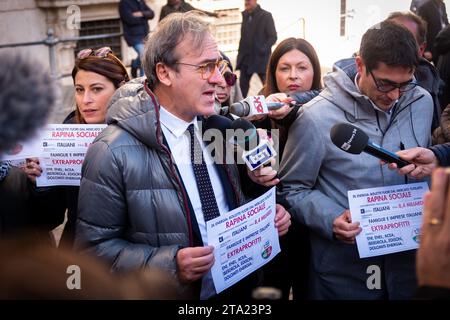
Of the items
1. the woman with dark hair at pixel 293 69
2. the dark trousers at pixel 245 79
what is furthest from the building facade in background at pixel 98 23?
the woman with dark hair at pixel 293 69

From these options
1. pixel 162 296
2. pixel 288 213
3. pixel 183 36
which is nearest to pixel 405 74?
pixel 288 213

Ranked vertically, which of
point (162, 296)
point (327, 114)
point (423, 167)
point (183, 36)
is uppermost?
point (183, 36)

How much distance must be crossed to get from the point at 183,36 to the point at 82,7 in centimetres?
1004

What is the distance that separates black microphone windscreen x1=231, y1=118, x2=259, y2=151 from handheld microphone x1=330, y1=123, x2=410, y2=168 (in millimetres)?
334

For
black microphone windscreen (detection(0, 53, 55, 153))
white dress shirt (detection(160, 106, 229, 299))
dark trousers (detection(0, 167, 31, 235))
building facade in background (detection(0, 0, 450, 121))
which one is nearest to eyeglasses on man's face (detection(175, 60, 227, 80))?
white dress shirt (detection(160, 106, 229, 299))

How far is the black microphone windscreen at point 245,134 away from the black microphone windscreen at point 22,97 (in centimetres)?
135

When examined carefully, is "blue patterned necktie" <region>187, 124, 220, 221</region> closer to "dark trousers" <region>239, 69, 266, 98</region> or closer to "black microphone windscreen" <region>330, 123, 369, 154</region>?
"black microphone windscreen" <region>330, 123, 369, 154</region>

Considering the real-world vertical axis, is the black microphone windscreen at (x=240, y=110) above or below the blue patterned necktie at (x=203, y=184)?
above

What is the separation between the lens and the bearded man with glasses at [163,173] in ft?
8.25

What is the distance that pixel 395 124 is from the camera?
3000 millimetres

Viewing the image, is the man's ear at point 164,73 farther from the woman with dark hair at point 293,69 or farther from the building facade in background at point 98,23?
the building facade in background at point 98,23

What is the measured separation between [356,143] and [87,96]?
4.77 feet

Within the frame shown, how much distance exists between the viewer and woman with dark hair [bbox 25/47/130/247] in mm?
3266

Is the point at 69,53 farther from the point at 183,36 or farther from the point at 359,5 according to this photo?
the point at 183,36
